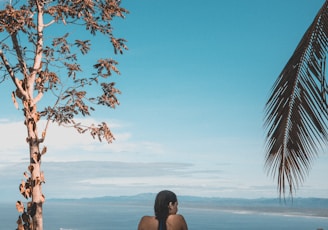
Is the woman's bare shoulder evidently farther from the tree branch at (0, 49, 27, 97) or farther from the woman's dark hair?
the tree branch at (0, 49, 27, 97)

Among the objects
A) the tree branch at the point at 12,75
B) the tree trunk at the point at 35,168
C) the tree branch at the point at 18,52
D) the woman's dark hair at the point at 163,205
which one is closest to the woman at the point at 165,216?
the woman's dark hair at the point at 163,205

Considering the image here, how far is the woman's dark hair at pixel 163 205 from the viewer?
4.80m

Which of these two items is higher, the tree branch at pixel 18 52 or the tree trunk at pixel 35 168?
the tree branch at pixel 18 52

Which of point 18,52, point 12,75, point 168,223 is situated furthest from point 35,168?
point 168,223

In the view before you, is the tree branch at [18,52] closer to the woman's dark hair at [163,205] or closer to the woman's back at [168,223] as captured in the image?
the woman's back at [168,223]

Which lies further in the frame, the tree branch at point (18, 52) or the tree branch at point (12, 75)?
the tree branch at point (18, 52)

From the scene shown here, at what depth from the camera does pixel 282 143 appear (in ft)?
20.6

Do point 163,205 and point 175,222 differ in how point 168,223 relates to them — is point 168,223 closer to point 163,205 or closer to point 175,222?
point 175,222

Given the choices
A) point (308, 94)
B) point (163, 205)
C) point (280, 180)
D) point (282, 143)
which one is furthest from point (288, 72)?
point (163, 205)

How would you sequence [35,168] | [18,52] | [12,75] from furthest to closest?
1. [18,52]
2. [12,75]
3. [35,168]

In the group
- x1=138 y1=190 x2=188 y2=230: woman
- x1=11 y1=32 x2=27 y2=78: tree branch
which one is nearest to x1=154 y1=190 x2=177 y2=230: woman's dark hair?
x1=138 y1=190 x2=188 y2=230: woman

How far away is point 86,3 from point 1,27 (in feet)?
8.67

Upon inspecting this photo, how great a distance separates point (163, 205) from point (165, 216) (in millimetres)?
141

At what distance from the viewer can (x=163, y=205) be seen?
4.86m
